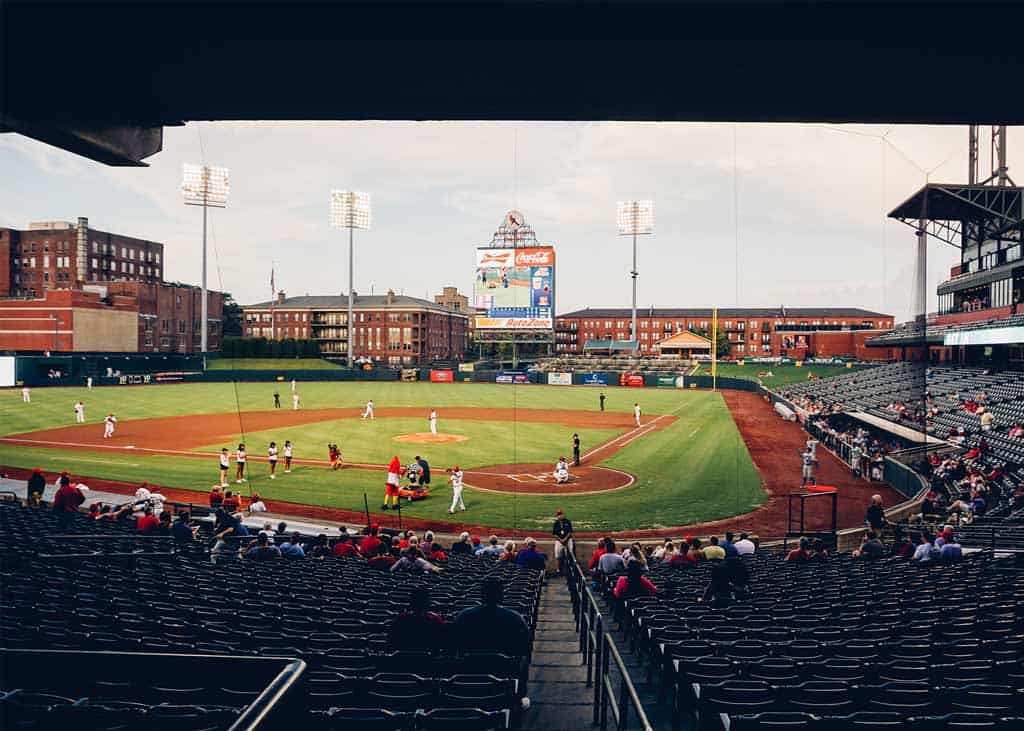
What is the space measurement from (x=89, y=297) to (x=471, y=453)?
39.5 meters

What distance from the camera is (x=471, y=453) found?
30.4 metres

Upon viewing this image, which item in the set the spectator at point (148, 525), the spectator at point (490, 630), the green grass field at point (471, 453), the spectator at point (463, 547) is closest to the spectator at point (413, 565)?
the spectator at point (463, 547)

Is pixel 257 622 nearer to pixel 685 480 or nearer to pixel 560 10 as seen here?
pixel 560 10

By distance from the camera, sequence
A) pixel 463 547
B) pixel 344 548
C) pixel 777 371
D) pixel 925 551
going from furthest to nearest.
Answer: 1. pixel 777 371
2. pixel 463 547
3. pixel 344 548
4. pixel 925 551

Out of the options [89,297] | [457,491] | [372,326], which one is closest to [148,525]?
[457,491]

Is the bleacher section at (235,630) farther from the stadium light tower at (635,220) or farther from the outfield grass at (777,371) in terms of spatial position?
the outfield grass at (777,371)

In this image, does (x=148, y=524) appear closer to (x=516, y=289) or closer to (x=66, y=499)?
(x=66, y=499)

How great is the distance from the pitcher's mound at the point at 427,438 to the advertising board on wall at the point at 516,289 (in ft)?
41.2

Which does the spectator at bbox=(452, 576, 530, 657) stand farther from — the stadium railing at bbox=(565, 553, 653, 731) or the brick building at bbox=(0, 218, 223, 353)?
the brick building at bbox=(0, 218, 223, 353)

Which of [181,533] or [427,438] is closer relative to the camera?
[181,533]

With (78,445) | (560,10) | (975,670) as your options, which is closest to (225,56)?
(560,10)

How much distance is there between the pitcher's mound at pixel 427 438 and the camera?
33312mm

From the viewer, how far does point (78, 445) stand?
3142 cm

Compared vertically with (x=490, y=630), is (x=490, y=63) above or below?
above
